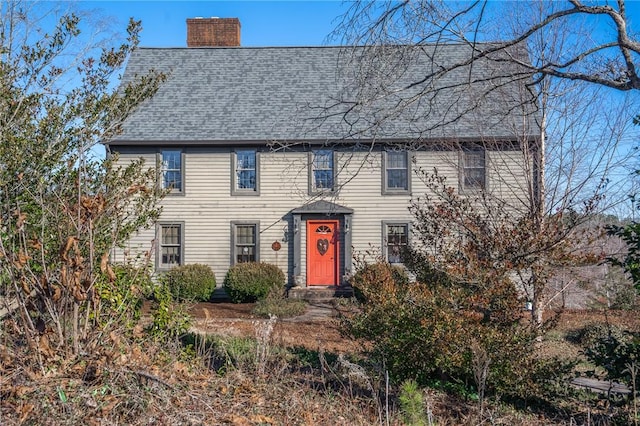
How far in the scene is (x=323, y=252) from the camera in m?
20.4

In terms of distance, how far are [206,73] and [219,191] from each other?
4.35m

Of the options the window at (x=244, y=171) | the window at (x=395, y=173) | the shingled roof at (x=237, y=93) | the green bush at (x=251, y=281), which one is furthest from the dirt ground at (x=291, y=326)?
the shingled roof at (x=237, y=93)

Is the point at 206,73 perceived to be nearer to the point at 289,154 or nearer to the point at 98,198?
the point at 289,154

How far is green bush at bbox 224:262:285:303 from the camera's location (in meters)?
19.1

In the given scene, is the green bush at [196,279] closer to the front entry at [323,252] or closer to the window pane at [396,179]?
the front entry at [323,252]

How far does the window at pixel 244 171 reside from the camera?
810 inches

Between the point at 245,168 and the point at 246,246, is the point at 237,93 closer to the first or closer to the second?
the point at 245,168

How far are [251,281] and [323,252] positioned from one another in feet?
8.32

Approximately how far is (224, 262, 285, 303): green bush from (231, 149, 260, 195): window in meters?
2.44

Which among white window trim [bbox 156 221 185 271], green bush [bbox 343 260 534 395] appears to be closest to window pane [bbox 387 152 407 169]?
white window trim [bbox 156 221 185 271]

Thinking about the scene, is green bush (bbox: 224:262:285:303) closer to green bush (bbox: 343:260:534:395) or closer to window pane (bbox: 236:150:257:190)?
window pane (bbox: 236:150:257:190)

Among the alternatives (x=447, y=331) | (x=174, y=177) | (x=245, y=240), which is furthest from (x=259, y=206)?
(x=447, y=331)

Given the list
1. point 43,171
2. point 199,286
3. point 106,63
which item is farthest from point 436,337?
point 199,286

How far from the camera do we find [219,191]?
811 inches
